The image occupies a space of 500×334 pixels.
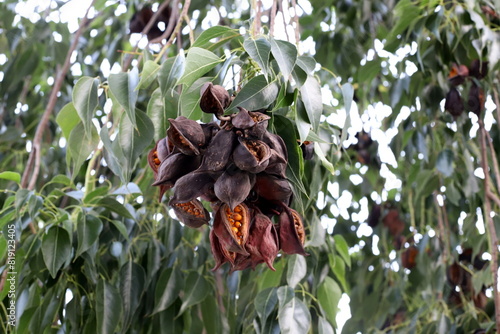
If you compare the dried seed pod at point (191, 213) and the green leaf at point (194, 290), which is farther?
the green leaf at point (194, 290)

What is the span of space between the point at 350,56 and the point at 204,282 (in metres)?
1.31

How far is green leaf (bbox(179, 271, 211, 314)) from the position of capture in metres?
1.52

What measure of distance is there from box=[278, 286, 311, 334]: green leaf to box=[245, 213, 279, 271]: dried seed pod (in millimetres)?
300

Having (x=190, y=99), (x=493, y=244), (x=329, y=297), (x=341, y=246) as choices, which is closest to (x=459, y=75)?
(x=493, y=244)

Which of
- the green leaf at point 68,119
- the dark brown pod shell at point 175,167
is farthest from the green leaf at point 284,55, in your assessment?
the green leaf at point 68,119

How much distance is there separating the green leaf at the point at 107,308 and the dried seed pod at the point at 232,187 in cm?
62

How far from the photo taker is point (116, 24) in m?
2.75

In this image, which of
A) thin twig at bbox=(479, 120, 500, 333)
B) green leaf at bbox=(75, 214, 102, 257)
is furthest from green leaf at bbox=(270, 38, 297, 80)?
thin twig at bbox=(479, 120, 500, 333)

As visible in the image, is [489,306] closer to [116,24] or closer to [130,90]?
[130,90]

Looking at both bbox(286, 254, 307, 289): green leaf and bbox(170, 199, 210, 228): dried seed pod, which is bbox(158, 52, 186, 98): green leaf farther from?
bbox(286, 254, 307, 289): green leaf

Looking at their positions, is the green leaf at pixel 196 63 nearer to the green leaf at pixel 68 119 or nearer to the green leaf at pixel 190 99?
the green leaf at pixel 190 99

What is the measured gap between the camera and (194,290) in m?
1.54

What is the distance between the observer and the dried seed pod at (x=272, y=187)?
95 cm

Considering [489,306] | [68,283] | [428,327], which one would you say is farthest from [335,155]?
[489,306]
